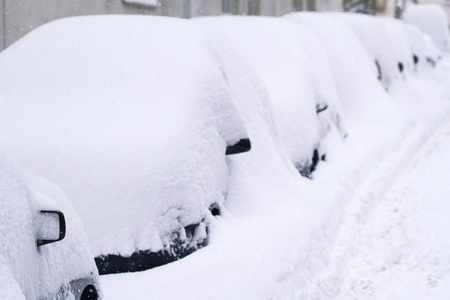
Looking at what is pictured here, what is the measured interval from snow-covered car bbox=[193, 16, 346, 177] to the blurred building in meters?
3.72

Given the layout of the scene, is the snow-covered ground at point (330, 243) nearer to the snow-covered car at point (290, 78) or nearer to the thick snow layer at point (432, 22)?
the snow-covered car at point (290, 78)

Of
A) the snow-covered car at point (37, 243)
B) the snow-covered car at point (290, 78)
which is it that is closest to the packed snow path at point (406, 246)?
the snow-covered car at point (290, 78)

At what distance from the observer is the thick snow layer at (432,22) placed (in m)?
28.8

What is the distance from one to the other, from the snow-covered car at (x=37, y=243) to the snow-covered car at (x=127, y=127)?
3.03 ft

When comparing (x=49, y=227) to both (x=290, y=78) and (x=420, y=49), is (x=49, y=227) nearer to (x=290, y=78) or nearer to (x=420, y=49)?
(x=290, y=78)

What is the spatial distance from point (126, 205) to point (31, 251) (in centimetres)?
139

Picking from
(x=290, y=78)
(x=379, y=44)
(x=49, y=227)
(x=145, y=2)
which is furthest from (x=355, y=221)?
(x=145, y=2)

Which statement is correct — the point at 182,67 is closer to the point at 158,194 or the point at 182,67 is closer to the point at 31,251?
the point at 158,194

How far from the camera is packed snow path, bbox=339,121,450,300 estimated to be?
175 inches

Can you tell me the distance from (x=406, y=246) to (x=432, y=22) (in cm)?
2596

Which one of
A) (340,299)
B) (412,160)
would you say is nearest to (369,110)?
(412,160)

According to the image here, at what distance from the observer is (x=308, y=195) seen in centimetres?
559

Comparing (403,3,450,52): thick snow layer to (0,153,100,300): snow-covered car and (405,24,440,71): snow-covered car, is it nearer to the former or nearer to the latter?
(405,24,440,71): snow-covered car

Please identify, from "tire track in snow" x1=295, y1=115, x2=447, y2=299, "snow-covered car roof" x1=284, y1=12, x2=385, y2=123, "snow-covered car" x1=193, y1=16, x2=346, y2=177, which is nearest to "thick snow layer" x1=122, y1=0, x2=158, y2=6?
"snow-covered car roof" x1=284, y1=12, x2=385, y2=123
